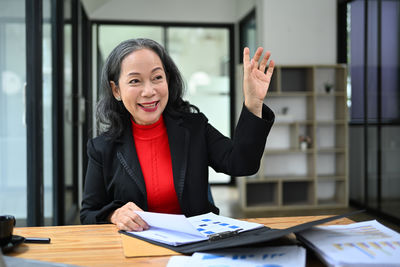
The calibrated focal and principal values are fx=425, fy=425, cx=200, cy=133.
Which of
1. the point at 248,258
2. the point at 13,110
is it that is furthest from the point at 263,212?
the point at 248,258

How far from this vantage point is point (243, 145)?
54.8 inches

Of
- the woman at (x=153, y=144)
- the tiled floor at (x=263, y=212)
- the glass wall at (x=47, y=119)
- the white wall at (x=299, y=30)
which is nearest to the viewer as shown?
the woman at (x=153, y=144)

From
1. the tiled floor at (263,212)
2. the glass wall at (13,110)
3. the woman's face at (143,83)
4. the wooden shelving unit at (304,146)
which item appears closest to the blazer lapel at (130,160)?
the woman's face at (143,83)

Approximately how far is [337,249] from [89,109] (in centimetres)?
555

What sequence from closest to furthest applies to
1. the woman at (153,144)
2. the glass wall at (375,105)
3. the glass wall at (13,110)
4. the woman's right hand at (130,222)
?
the woman's right hand at (130,222), the woman at (153,144), the glass wall at (13,110), the glass wall at (375,105)

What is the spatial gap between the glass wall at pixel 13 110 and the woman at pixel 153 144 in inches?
34.6

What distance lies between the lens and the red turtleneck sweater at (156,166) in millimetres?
1517

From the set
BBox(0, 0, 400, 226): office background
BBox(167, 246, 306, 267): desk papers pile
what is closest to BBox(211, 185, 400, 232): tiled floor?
BBox(0, 0, 400, 226): office background

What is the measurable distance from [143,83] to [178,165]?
323 millimetres

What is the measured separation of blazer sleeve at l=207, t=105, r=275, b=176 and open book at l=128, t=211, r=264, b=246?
28 cm

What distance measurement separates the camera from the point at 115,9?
6.64 meters

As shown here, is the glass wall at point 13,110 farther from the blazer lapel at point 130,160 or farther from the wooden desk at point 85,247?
the wooden desk at point 85,247

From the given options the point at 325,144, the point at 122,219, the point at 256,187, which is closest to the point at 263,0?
the point at 325,144

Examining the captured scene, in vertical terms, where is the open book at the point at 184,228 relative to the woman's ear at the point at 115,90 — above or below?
below
